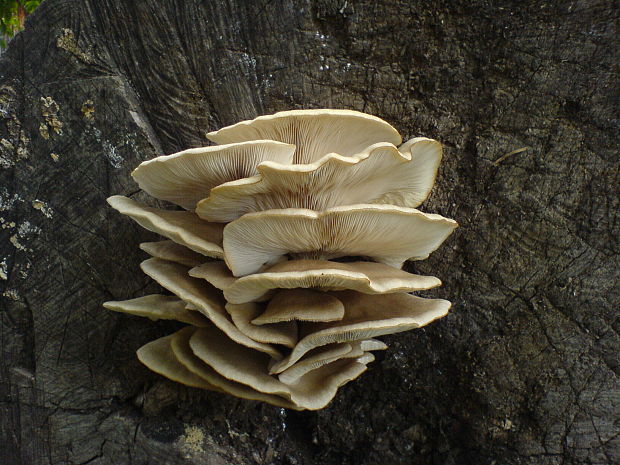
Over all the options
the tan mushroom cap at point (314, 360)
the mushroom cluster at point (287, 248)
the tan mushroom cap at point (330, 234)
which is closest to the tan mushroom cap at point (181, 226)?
the mushroom cluster at point (287, 248)

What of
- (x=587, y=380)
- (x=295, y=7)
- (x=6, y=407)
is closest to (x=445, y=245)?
(x=587, y=380)

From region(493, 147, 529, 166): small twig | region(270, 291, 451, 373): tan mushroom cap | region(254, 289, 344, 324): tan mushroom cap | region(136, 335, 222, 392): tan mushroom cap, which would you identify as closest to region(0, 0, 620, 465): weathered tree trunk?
region(493, 147, 529, 166): small twig

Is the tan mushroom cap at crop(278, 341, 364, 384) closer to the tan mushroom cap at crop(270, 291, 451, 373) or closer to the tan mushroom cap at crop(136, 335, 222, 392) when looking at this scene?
the tan mushroom cap at crop(270, 291, 451, 373)

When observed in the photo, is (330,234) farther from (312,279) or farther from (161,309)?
(161,309)

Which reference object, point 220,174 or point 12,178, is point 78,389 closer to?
point 12,178

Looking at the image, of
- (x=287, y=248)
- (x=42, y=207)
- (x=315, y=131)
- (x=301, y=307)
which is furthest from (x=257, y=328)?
(x=42, y=207)
